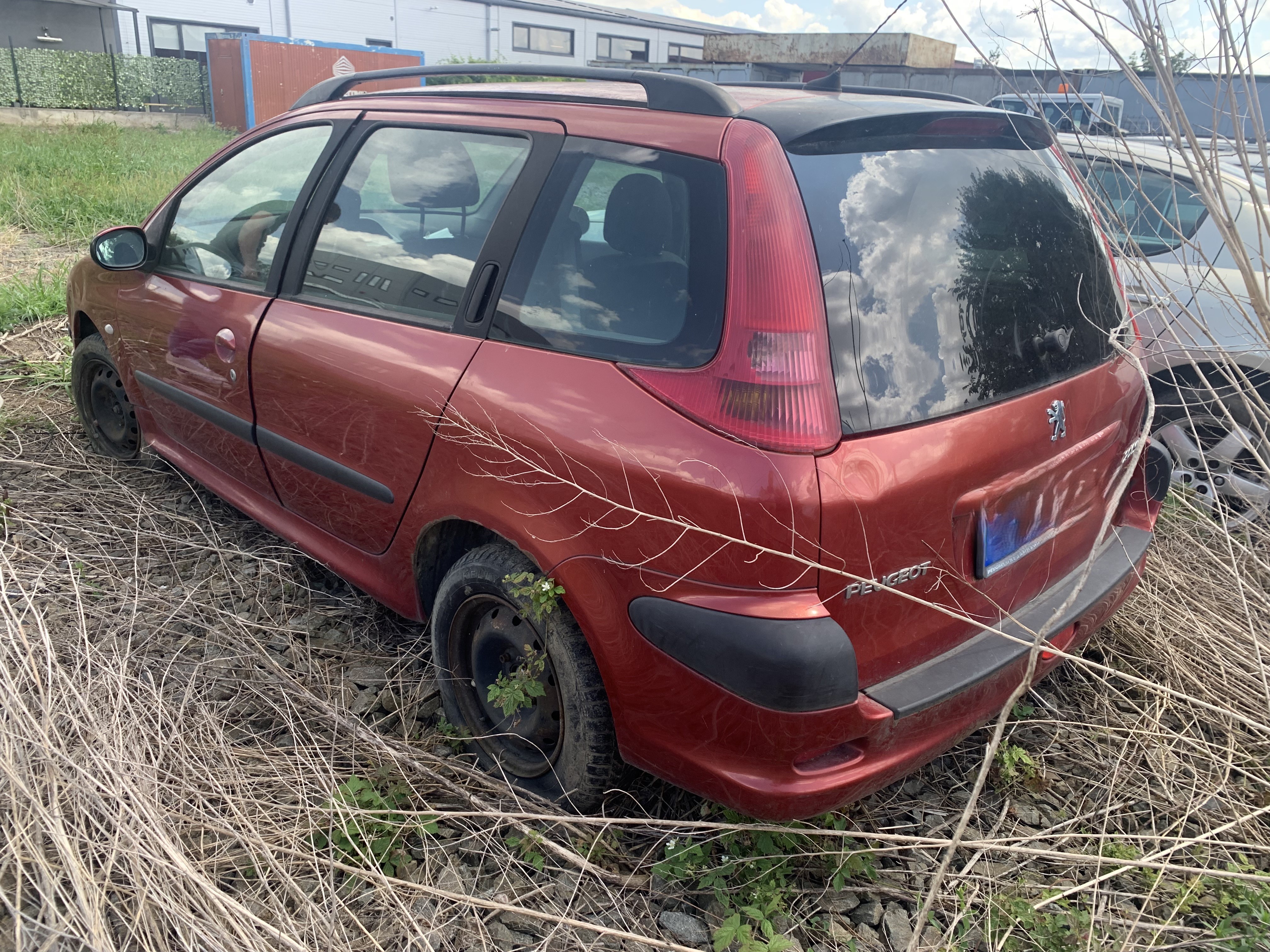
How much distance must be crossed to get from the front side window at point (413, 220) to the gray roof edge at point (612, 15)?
34421 millimetres

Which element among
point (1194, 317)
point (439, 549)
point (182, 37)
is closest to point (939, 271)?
point (1194, 317)

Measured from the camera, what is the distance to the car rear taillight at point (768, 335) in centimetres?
177

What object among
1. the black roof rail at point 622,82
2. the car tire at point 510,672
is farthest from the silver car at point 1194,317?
the car tire at point 510,672

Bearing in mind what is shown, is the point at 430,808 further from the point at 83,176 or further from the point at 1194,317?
the point at 83,176

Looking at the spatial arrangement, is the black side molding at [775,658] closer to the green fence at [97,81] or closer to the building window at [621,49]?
the green fence at [97,81]

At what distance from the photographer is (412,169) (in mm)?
2736

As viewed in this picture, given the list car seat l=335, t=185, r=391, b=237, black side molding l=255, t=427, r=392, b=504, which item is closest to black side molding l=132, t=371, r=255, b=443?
black side molding l=255, t=427, r=392, b=504

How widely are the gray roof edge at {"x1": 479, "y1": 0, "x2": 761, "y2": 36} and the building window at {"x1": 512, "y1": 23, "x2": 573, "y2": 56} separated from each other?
2.37 ft

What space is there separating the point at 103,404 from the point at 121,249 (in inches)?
39.1

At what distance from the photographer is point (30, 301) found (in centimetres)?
598

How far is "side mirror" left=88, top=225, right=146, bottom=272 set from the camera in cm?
350

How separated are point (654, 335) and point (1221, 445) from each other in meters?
3.31

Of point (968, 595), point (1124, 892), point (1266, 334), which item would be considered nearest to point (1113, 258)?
point (1266, 334)

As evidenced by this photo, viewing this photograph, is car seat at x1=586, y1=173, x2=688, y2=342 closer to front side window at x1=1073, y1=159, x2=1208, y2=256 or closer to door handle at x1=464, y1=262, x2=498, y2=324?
door handle at x1=464, y1=262, x2=498, y2=324
